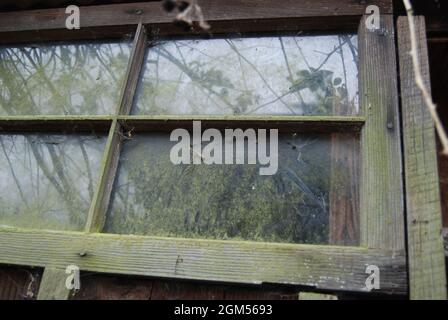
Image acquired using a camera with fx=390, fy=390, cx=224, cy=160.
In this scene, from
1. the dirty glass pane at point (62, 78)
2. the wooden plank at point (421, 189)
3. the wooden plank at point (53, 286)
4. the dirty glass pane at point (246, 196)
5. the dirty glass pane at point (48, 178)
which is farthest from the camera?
the dirty glass pane at point (62, 78)

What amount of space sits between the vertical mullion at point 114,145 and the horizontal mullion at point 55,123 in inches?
2.4

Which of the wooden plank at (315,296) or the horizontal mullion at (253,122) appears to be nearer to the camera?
the wooden plank at (315,296)

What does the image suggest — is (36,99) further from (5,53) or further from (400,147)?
(400,147)

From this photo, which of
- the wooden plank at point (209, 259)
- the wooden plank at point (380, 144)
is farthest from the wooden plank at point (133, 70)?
the wooden plank at point (380, 144)

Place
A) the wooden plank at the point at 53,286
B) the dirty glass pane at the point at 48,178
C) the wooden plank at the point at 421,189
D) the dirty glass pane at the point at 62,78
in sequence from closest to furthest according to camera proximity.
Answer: the wooden plank at the point at 421,189
the wooden plank at the point at 53,286
the dirty glass pane at the point at 48,178
the dirty glass pane at the point at 62,78

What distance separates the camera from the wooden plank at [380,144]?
3.24 ft

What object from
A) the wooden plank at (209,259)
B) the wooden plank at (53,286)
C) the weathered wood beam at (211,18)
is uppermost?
the weathered wood beam at (211,18)

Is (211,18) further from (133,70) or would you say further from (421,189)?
(421,189)

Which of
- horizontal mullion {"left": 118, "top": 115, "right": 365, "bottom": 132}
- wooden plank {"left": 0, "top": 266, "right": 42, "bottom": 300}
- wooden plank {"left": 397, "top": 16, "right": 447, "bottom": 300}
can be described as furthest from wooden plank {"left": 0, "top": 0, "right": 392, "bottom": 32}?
wooden plank {"left": 0, "top": 266, "right": 42, "bottom": 300}

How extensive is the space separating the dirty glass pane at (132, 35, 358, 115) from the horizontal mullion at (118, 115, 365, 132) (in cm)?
8

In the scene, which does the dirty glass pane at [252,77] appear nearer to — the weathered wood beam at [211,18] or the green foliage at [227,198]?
the weathered wood beam at [211,18]

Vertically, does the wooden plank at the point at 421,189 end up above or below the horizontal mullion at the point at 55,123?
below

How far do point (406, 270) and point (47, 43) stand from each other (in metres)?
1.59

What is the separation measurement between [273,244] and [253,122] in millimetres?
401
